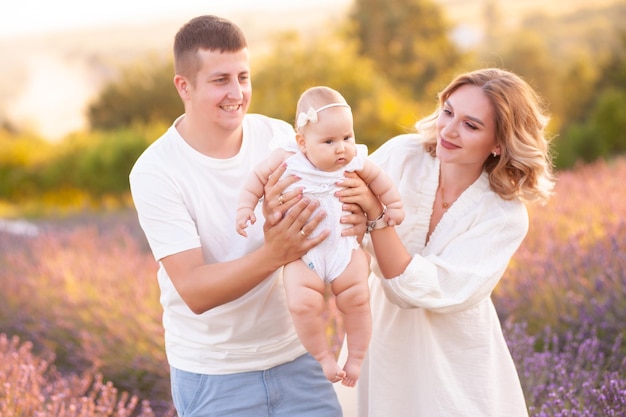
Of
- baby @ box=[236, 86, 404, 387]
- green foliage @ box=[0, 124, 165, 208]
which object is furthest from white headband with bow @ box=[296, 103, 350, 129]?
green foliage @ box=[0, 124, 165, 208]

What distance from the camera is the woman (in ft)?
8.47

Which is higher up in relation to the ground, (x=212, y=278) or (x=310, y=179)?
(x=310, y=179)

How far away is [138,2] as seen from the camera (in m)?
57.7

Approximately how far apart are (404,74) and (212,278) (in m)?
22.0

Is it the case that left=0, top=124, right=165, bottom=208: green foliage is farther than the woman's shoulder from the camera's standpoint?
Yes

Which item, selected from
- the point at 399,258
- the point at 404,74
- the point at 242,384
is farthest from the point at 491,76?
the point at 404,74

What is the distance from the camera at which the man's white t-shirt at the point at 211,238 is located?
2459mm

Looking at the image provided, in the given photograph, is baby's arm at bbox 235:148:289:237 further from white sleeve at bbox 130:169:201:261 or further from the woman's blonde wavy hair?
the woman's blonde wavy hair

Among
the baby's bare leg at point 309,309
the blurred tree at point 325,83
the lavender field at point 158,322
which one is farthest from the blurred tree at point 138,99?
the baby's bare leg at point 309,309

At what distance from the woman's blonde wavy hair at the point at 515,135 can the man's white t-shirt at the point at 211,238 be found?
0.69 metres

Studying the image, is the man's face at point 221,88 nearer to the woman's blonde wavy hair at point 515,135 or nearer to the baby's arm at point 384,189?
the baby's arm at point 384,189

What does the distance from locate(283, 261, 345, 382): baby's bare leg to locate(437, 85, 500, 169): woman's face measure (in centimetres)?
64

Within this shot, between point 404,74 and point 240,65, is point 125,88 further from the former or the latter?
point 240,65

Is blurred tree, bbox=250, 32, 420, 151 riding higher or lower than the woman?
lower
